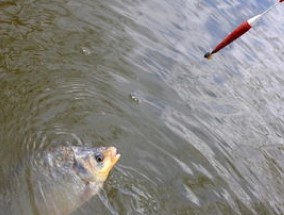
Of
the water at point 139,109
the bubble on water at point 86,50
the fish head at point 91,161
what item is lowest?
the bubble on water at point 86,50

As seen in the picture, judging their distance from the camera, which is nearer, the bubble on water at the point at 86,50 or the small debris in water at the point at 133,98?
the small debris in water at the point at 133,98

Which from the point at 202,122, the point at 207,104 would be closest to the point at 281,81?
the point at 207,104

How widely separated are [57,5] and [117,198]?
4.06 metres

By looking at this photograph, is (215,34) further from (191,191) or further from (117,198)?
(117,198)

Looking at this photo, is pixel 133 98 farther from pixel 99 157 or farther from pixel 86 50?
pixel 99 157

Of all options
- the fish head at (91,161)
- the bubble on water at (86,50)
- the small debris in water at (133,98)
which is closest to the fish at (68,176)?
the fish head at (91,161)

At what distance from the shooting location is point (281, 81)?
373 inches

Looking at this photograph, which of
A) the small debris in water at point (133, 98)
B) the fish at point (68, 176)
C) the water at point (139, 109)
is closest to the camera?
the fish at point (68, 176)

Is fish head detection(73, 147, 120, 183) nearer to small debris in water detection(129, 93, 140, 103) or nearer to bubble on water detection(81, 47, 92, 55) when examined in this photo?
small debris in water detection(129, 93, 140, 103)

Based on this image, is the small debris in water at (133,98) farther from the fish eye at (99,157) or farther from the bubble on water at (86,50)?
the fish eye at (99,157)

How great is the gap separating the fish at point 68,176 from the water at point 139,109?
0.30ft

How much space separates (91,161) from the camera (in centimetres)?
469

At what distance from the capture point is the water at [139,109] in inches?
203

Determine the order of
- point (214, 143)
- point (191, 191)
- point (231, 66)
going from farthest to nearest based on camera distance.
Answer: point (231, 66), point (214, 143), point (191, 191)
